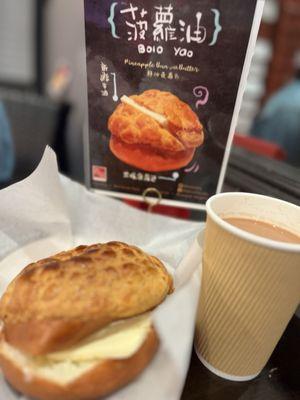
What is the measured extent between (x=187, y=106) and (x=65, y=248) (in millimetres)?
433

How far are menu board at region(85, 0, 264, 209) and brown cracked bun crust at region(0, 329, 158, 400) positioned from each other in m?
0.46

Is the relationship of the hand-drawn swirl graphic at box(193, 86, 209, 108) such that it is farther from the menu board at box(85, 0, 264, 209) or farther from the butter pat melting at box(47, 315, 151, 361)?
the butter pat melting at box(47, 315, 151, 361)

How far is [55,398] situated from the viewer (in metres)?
0.50

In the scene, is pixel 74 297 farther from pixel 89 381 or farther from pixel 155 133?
pixel 155 133

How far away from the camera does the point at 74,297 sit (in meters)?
0.52

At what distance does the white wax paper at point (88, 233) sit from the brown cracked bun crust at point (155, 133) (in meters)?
0.13

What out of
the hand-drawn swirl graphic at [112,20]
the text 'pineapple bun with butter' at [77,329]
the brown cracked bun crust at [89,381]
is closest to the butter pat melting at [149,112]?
the hand-drawn swirl graphic at [112,20]

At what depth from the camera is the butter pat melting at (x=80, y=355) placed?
50 cm

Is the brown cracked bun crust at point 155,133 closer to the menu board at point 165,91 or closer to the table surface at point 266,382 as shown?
the menu board at point 165,91

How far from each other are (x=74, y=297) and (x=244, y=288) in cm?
27

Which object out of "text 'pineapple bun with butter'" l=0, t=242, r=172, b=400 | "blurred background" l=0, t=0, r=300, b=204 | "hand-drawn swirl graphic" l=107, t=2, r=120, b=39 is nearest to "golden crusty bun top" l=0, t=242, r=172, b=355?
"text 'pineapple bun with butter'" l=0, t=242, r=172, b=400

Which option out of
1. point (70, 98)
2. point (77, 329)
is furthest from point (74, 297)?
point (70, 98)

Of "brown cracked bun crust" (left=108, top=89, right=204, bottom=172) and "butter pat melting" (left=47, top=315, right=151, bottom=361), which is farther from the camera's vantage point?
"brown cracked bun crust" (left=108, top=89, right=204, bottom=172)

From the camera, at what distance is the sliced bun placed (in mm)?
848
